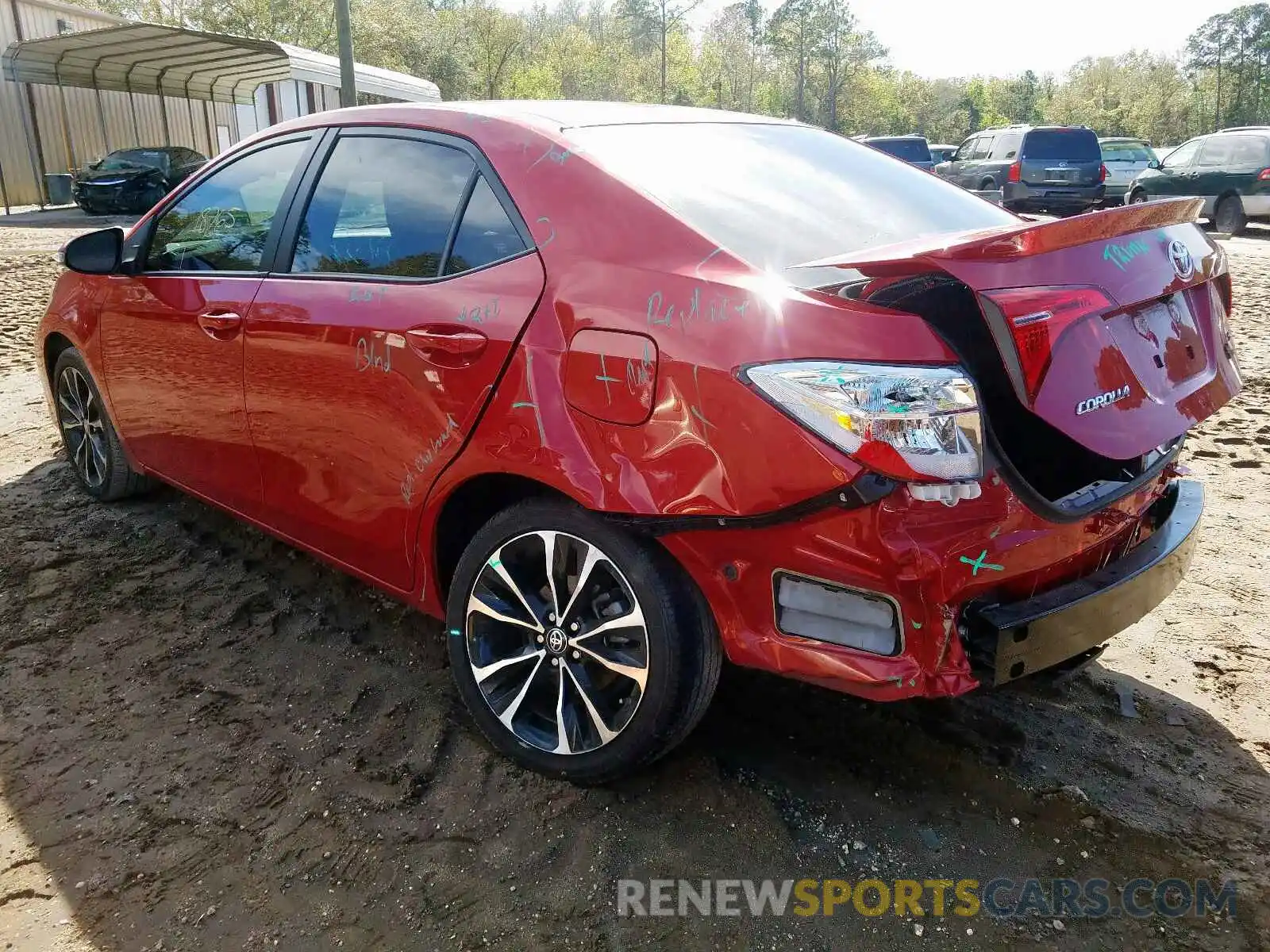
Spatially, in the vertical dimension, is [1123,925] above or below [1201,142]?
below

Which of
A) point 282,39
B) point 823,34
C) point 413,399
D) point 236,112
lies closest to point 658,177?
point 413,399

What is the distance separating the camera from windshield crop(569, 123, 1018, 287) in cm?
227

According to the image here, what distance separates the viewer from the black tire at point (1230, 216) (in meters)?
15.6

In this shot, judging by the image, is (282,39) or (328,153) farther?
(282,39)

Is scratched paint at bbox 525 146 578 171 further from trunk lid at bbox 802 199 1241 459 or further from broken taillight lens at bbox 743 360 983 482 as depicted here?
broken taillight lens at bbox 743 360 983 482

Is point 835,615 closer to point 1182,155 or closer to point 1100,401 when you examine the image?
point 1100,401

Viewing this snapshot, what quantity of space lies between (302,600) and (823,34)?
229 feet

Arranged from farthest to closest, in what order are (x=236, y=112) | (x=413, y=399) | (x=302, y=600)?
(x=236, y=112), (x=302, y=600), (x=413, y=399)

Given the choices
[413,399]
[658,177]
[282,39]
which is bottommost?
[413,399]

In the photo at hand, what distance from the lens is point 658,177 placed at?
240cm

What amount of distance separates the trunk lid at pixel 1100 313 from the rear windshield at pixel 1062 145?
16970mm

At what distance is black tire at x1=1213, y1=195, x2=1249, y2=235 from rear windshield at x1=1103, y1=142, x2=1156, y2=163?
204 inches

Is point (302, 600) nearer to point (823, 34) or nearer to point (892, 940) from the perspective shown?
point (892, 940)

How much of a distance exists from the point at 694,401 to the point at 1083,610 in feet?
3.14
